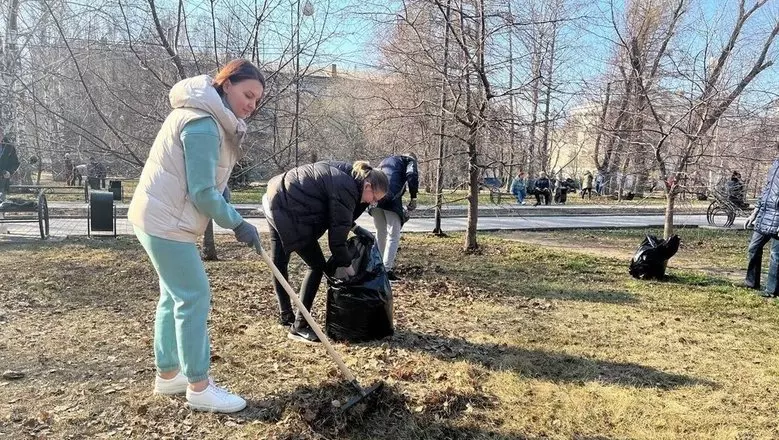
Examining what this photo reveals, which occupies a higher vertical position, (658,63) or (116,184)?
(658,63)

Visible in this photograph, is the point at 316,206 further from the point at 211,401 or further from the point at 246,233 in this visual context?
the point at 211,401

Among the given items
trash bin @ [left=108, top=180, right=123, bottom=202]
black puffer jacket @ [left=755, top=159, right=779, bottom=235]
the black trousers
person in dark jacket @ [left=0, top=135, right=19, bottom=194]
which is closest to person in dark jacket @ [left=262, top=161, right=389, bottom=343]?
black puffer jacket @ [left=755, top=159, right=779, bottom=235]

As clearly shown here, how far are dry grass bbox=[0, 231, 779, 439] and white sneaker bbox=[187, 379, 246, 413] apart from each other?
5cm

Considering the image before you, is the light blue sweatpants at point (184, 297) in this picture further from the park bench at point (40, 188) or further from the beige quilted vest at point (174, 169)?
the park bench at point (40, 188)

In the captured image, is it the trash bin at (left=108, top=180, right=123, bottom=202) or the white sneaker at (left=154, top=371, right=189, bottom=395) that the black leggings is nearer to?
the white sneaker at (left=154, top=371, right=189, bottom=395)

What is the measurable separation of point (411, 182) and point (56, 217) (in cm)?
815

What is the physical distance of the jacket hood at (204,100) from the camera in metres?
2.37

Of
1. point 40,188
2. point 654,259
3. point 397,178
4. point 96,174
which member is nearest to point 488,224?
point 654,259

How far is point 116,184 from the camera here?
14039mm

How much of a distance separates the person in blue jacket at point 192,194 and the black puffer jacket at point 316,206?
756 millimetres

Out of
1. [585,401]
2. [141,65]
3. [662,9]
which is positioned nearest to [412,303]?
[585,401]

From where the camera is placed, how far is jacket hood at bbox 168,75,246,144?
7.77ft

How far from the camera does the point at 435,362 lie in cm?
351

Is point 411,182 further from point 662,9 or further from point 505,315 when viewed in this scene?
point 662,9
